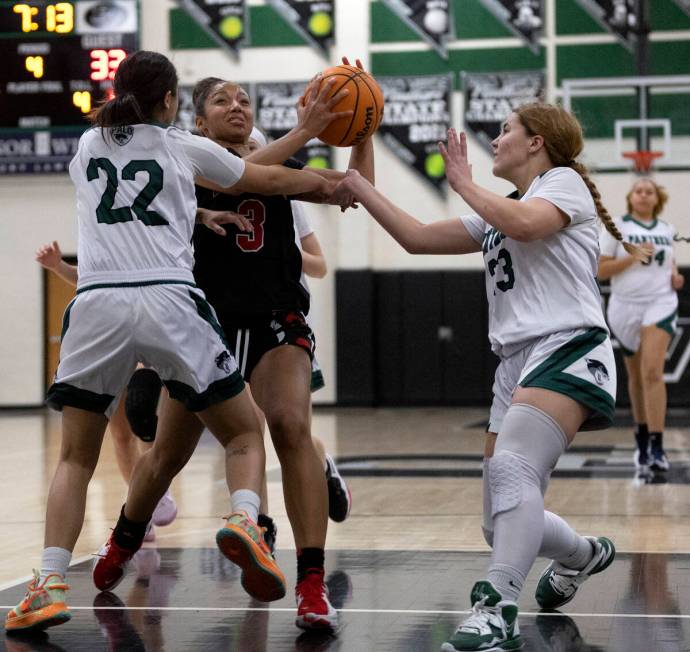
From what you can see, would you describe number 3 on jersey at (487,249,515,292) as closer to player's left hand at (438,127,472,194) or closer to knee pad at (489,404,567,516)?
player's left hand at (438,127,472,194)

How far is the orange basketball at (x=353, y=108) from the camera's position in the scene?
4.14m

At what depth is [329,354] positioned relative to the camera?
1627 centimetres

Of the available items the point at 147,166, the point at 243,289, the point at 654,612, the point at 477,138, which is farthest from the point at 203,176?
the point at 477,138

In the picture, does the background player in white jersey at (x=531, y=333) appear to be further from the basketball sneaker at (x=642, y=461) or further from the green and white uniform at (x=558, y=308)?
the basketball sneaker at (x=642, y=461)

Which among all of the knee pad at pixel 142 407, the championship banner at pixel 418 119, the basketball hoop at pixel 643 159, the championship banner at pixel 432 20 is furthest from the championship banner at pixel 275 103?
the knee pad at pixel 142 407

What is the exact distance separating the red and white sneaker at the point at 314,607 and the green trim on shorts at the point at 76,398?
805 millimetres

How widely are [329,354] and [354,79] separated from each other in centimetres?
1213

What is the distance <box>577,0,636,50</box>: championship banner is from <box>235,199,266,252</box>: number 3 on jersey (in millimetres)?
12092

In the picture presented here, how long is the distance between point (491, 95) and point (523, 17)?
3.39ft

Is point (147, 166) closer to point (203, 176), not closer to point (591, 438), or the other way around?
point (203, 176)

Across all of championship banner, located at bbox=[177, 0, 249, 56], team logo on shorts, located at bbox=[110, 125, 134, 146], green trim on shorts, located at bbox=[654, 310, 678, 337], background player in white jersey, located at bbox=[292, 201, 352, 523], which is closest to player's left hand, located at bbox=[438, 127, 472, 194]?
team logo on shorts, located at bbox=[110, 125, 134, 146]

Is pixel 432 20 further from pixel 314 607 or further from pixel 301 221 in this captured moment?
pixel 314 607

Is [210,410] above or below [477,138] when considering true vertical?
below

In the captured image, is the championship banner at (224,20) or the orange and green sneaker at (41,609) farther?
the championship banner at (224,20)
